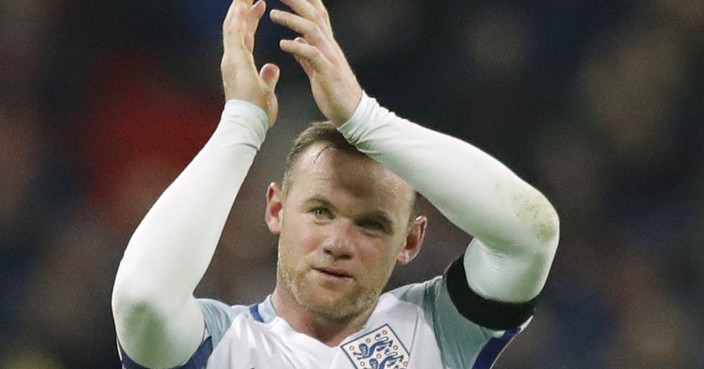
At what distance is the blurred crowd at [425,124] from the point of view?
194 inches

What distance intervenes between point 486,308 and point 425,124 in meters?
2.56

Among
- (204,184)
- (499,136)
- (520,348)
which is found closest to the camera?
(204,184)

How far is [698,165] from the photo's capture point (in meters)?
5.39

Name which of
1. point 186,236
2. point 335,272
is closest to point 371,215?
point 335,272

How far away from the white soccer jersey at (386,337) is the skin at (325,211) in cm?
5

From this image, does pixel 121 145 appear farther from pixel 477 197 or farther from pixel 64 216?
pixel 477 197

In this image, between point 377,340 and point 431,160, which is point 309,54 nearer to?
point 431,160

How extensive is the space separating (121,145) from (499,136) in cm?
165

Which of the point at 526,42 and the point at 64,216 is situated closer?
the point at 64,216

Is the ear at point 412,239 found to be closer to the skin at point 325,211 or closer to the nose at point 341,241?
the skin at point 325,211

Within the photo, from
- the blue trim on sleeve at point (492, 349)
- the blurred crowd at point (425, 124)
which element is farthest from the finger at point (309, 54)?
the blurred crowd at point (425, 124)

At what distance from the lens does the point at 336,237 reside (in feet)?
8.95

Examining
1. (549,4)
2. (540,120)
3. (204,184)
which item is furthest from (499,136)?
(204,184)

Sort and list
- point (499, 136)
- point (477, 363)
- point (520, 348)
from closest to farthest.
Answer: point (477, 363) < point (520, 348) < point (499, 136)
